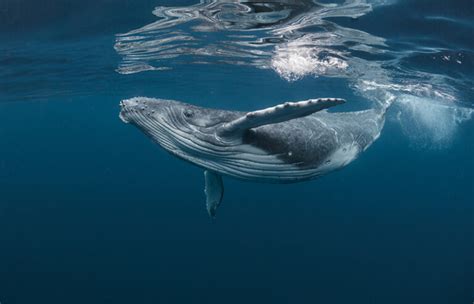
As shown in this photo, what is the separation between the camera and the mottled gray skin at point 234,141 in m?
4.34

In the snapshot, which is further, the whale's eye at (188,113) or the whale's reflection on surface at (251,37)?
the whale's reflection on surface at (251,37)

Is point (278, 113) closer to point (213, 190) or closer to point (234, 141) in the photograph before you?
point (234, 141)

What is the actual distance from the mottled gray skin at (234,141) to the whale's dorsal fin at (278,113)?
0.16 metres

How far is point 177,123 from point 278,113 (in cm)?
139

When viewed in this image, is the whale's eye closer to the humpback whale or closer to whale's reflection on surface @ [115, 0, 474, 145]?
the humpback whale

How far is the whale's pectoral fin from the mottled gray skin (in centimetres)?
105

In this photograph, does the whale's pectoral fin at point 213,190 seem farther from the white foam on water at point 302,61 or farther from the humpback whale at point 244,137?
the white foam on water at point 302,61

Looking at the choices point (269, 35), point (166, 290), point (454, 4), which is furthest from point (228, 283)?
point (454, 4)

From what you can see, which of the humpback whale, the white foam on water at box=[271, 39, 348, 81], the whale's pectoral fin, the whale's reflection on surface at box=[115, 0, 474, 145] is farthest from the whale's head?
the white foam on water at box=[271, 39, 348, 81]

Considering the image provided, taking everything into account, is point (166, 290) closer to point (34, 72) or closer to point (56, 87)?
point (34, 72)

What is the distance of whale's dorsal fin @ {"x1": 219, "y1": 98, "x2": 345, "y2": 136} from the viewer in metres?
3.62

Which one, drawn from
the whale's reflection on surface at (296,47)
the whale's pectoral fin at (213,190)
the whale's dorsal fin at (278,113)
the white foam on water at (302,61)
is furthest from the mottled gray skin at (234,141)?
the white foam on water at (302,61)

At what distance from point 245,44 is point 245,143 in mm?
11025

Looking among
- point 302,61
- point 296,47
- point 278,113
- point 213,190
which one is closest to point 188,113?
point 278,113
